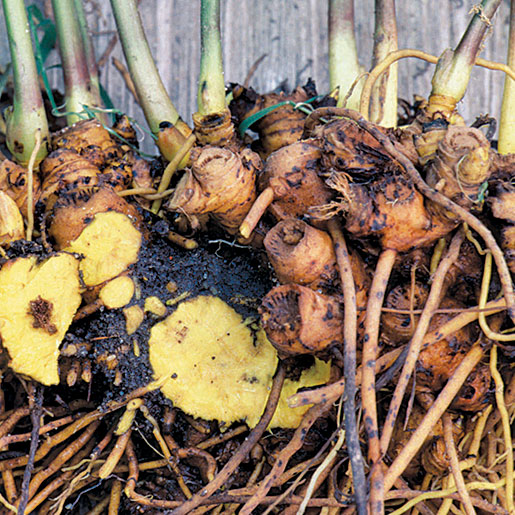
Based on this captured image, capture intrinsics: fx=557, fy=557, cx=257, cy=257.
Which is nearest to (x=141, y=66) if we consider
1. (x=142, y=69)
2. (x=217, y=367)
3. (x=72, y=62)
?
(x=142, y=69)

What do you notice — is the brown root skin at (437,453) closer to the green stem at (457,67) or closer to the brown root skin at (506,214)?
the brown root skin at (506,214)

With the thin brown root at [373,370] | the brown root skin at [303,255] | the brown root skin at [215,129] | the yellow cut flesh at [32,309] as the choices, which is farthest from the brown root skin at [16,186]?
the thin brown root at [373,370]

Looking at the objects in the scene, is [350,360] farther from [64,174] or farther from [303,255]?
[64,174]

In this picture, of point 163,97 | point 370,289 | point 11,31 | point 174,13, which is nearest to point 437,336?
point 370,289

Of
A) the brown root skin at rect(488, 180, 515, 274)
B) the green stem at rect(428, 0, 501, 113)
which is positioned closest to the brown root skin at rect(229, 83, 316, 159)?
the green stem at rect(428, 0, 501, 113)

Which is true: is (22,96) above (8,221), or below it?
above

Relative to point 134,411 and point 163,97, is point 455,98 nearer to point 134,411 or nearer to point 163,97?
point 163,97
